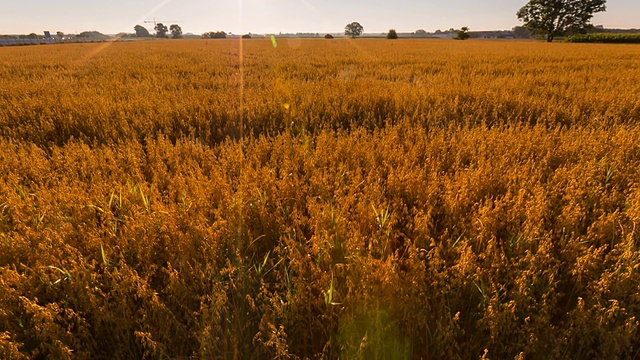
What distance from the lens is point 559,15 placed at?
4931 centimetres

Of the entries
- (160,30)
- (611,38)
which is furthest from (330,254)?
(160,30)

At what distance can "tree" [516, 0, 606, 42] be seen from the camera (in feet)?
159

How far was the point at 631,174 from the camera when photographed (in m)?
2.46

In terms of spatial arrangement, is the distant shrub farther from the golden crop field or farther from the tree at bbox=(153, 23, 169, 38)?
the tree at bbox=(153, 23, 169, 38)

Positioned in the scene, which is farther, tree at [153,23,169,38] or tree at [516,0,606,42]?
tree at [153,23,169,38]

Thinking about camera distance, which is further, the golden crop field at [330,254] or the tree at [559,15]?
the tree at [559,15]

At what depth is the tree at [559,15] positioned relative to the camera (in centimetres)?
4834

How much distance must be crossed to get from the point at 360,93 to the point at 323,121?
5.48ft

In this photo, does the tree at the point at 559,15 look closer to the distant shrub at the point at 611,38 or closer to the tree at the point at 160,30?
the distant shrub at the point at 611,38

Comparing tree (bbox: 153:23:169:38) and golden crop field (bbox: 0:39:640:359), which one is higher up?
tree (bbox: 153:23:169:38)

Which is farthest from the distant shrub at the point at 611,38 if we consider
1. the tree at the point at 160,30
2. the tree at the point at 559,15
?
the tree at the point at 160,30

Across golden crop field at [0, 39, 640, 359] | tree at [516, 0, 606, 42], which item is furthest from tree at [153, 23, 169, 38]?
golden crop field at [0, 39, 640, 359]

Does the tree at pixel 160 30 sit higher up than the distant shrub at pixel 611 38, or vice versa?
the tree at pixel 160 30

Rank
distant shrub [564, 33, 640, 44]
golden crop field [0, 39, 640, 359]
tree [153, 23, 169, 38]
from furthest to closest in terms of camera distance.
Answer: tree [153, 23, 169, 38] → distant shrub [564, 33, 640, 44] → golden crop field [0, 39, 640, 359]
